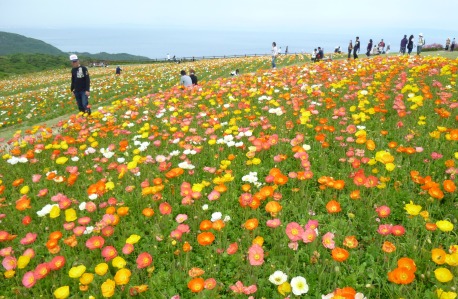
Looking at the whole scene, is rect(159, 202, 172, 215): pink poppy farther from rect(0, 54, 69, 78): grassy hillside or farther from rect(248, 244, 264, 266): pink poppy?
rect(0, 54, 69, 78): grassy hillside

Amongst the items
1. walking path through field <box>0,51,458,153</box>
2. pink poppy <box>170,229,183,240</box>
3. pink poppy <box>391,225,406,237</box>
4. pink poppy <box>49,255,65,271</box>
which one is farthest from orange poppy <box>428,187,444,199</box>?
walking path through field <box>0,51,458,153</box>

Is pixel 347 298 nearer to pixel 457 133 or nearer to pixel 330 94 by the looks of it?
pixel 457 133

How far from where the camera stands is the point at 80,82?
1109cm

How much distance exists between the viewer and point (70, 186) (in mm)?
5543

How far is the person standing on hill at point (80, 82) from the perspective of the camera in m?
10.9

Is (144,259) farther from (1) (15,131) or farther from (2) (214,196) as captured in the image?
(1) (15,131)

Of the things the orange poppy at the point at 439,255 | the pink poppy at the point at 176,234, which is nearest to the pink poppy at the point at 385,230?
the orange poppy at the point at 439,255

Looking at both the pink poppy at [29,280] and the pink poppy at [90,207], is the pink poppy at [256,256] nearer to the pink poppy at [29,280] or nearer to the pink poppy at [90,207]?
the pink poppy at [29,280]

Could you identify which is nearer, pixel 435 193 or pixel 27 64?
pixel 435 193

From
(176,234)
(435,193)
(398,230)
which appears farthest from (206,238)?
(435,193)

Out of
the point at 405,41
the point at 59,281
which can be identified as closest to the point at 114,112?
the point at 59,281

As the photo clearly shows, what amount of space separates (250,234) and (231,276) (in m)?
0.62

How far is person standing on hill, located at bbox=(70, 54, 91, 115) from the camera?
1085 centimetres

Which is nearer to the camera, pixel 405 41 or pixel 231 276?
pixel 231 276
